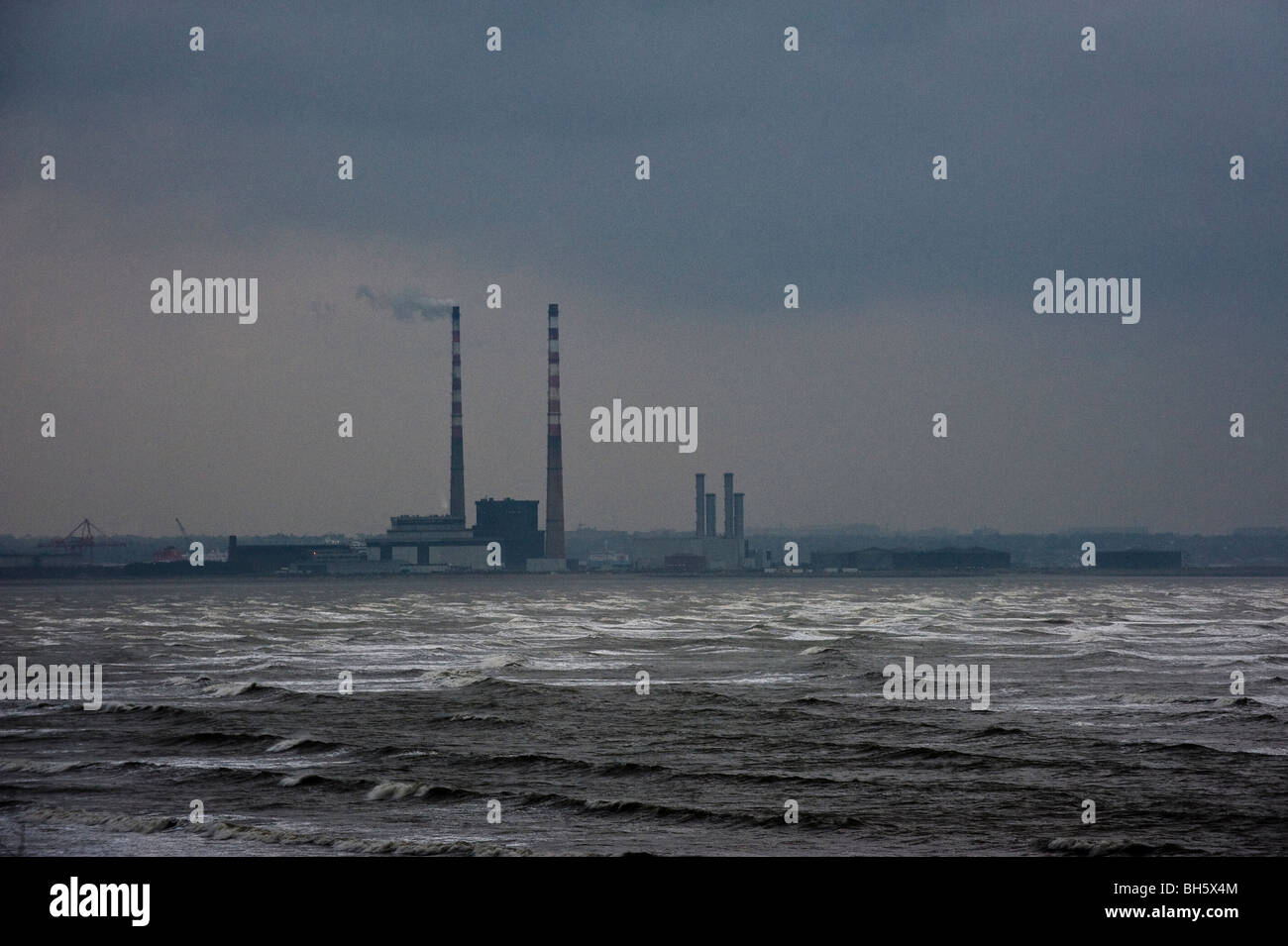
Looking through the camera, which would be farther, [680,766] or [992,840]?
[680,766]

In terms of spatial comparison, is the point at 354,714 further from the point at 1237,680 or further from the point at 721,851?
the point at 1237,680

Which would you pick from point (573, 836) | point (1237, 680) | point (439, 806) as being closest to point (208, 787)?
point (439, 806)
